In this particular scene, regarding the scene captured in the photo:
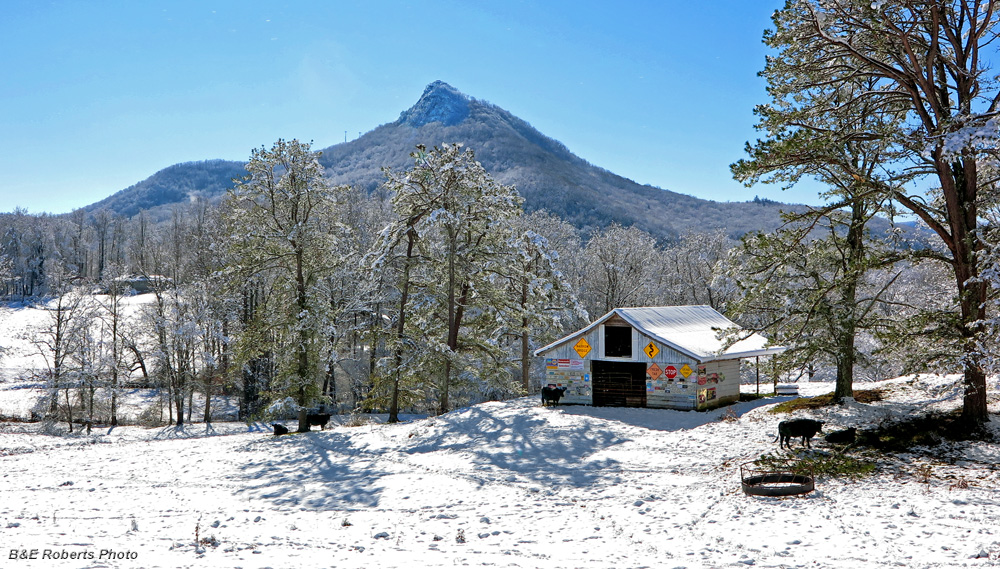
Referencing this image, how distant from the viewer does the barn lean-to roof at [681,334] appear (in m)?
26.5

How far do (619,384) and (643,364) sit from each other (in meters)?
1.60

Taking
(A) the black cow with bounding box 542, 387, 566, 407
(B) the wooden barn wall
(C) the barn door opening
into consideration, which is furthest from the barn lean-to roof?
(A) the black cow with bounding box 542, 387, 566, 407

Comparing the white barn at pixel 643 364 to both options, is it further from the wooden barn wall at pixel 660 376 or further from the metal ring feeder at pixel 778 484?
the metal ring feeder at pixel 778 484

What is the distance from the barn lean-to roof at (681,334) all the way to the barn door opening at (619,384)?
5.69 ft

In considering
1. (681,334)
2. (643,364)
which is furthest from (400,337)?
(681,334)

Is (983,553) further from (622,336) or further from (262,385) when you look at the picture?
(262,385)

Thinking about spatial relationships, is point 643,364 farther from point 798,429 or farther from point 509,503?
point 509,503

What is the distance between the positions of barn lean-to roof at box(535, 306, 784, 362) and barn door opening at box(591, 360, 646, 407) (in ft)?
5.69

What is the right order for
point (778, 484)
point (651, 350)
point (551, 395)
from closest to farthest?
point (778, 484), point (651, 350), point (551, 395)

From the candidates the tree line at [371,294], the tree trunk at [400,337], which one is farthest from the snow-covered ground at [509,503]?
the tree line at [371,294]

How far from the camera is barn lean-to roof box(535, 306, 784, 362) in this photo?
26484 mm

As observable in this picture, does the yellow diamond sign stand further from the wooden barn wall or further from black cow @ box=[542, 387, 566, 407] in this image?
black cow @ box=[542, 387, 566, 407]

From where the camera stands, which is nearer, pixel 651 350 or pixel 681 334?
pixel 651 350

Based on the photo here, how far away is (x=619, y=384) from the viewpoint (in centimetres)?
2828
